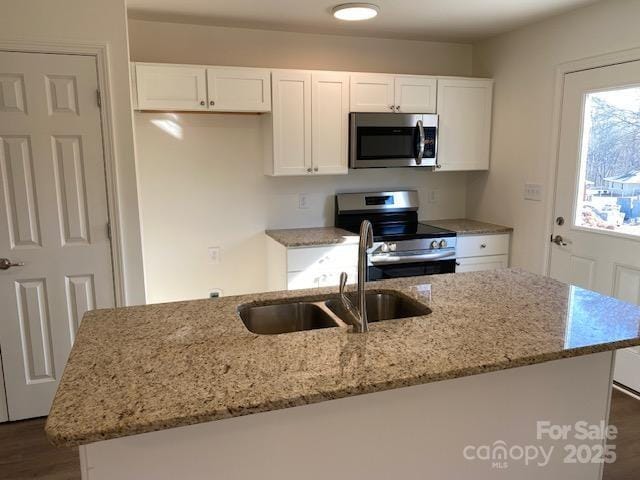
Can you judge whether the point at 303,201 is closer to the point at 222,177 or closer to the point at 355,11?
the point at 222,177

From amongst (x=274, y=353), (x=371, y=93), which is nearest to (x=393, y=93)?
(x=371, y=93)

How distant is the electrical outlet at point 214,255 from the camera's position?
12.5 feet

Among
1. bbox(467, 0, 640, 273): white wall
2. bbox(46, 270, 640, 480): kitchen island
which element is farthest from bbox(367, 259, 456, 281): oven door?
bbox(46, 270, 640, 480): kitchen island

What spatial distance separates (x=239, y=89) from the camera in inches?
133

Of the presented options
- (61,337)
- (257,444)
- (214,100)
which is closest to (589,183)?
(214,100)

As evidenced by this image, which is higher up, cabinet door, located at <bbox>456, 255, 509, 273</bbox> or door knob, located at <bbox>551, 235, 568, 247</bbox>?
door knob, located at <bbox>551, 235, 568, 247</bbox>

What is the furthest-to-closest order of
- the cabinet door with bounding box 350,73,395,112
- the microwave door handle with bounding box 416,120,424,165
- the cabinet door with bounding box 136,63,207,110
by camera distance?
the microwave door handle with bounding box 416,120,424,165 → the cabinet door with bounding box 350,73,395,112 → the cabinet door with bounding box 136,63,207,110

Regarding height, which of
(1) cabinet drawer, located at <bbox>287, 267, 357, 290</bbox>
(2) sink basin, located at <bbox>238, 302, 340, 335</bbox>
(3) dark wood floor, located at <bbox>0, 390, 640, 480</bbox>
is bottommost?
(3) dark wood floor, located at <bbox>0, 390, 640, 480</bbox>

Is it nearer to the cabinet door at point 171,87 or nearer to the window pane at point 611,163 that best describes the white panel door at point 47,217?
the cabinet door at point 171,87

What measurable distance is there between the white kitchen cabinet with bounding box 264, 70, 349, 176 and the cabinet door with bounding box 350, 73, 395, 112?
0.24ft

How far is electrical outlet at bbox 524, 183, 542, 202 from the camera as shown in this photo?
11.9ft

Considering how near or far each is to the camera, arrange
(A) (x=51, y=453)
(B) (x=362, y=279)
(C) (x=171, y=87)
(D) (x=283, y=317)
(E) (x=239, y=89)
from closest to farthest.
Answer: (B) (x=362, y=279)
(D) (x=283, y=317)
(A) (x=51, y=453)
(C) (x=171, y=87)
(E) (x=239, y=89)

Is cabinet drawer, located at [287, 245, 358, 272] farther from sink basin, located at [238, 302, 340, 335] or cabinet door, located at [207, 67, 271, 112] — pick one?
sink basin, located at [238, 302, 340, 335]

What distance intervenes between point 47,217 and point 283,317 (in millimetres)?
1606
